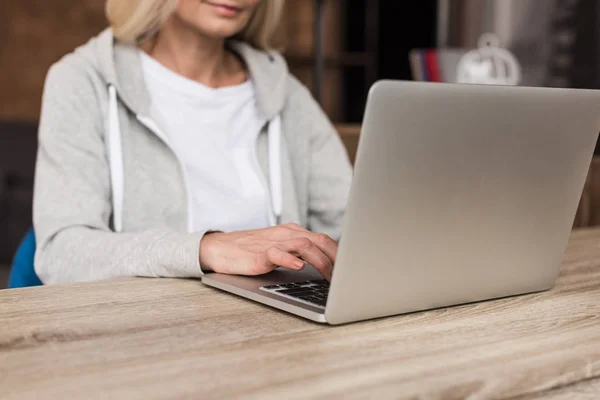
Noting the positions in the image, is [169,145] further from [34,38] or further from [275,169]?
[34,38]

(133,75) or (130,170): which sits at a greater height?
(133,75)

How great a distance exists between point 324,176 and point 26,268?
61cm

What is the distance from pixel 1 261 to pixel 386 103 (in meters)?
2.92

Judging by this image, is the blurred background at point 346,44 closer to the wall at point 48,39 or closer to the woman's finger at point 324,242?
the wall at point 48,39

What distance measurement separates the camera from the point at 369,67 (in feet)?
16.3

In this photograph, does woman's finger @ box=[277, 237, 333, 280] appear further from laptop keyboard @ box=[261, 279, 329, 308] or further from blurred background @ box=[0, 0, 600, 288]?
blurred background @ box=[0, 0, 600, 288]

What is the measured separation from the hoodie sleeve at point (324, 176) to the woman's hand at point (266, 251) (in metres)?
0.60

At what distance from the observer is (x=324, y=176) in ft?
5.43

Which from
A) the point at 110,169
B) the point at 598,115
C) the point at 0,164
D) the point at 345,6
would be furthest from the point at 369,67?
the point at 598,115

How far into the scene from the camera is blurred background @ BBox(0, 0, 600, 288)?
3.44 meters

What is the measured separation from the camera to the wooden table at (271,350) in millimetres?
629

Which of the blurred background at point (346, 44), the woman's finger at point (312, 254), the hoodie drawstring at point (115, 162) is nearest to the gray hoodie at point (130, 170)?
the hoodie drawstring at point (115, 162)

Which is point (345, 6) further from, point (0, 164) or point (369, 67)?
point (0, 164)

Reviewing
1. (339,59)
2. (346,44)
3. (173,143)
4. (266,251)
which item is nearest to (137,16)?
(173,143)
